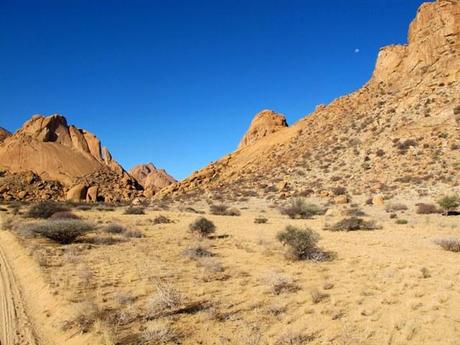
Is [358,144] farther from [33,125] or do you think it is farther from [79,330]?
[33,125]

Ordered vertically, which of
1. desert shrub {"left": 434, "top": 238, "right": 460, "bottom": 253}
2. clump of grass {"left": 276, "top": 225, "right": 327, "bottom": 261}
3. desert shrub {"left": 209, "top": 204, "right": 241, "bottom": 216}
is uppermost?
desert shrub {"left": 209, "top": 204, "right": 241, "bottom": 216}

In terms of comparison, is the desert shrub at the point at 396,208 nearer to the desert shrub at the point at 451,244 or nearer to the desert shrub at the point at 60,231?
the desert shrub at the point at 451,244

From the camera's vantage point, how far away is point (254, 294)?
862cm

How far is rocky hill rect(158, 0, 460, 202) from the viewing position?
3678 centimetres

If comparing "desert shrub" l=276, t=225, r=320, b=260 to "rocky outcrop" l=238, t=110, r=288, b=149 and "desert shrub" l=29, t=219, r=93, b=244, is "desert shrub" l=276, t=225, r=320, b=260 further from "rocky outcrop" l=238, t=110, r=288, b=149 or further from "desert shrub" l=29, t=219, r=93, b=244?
"rocky outcrop" l=238, t=110, r=288, b=149

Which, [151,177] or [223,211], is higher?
[151,177]

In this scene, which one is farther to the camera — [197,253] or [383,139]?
[383,139]

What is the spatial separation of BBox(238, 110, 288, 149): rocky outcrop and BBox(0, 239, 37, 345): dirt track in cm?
6405

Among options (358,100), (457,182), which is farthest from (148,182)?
(457,182)

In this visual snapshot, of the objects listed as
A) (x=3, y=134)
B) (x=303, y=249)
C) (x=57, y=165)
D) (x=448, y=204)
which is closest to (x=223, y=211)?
(x=448, y=204)

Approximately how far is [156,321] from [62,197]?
76.7m

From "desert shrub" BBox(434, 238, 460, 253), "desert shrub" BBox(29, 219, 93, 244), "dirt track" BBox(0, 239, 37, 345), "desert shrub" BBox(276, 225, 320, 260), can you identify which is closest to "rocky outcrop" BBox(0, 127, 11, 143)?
"desert shrub" BBox(29, 219, 93, 244)

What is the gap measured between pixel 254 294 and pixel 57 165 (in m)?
88.6

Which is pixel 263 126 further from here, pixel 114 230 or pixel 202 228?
pixel 114 230
